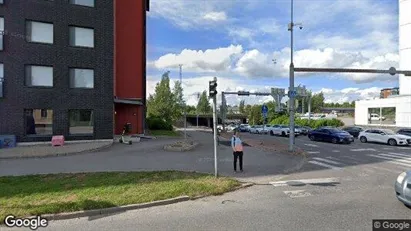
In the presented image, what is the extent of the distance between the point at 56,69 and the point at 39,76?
46.5 inches

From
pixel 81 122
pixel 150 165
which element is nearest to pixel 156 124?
pixel 81 122

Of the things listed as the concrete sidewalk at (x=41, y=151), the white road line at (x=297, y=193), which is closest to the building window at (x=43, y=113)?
the concrete sidewalk at (x=41, y=151)

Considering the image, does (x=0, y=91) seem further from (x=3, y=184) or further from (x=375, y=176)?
(x=375, y=176)

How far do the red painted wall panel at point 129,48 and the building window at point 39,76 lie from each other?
7070mm

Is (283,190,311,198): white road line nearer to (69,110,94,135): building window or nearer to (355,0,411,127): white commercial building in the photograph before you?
(69,110,94,135): building window

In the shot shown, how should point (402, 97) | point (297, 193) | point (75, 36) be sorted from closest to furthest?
point (297, 193) < point (75, 36) < point (402, 97)

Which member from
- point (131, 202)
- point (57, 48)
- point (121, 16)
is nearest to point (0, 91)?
point (57, 48)

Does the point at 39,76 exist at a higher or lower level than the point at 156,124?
higher

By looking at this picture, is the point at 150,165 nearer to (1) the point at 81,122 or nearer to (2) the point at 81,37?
(1) the point at 81,122

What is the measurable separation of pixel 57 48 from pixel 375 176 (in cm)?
2010

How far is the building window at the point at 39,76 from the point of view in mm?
20484

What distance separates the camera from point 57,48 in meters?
20.9

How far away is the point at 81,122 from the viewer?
861 inches

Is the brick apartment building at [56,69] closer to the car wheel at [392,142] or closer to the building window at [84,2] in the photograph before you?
the building window at [84,2]
